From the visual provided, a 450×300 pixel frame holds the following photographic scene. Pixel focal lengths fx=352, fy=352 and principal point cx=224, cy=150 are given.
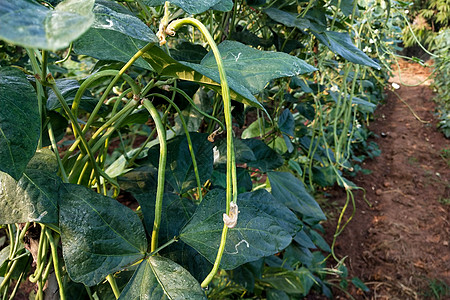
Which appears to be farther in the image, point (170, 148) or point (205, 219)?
point (170, 148)

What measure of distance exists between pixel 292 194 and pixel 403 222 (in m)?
1.59

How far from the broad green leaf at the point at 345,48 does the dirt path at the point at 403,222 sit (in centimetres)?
128

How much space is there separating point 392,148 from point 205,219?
3.03 m

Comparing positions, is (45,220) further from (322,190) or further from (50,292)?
(322,190)

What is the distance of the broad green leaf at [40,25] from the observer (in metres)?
0.13

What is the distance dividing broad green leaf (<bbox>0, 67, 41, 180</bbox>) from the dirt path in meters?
1.55

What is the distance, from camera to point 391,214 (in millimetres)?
2072

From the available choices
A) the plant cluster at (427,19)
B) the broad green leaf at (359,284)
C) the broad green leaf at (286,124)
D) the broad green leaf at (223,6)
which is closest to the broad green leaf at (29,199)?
the broad green leaf at (223,6)

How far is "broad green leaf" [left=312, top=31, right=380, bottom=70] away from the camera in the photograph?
494mm

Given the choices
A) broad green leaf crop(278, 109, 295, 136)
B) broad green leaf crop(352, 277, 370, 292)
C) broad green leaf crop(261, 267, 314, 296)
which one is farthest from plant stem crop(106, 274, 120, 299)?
broad green leaf crop(352, 277, 370, 292)

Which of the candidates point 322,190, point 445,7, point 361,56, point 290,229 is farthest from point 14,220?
point 445,7

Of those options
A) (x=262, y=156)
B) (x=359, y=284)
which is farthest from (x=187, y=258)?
(x=359, y=284)

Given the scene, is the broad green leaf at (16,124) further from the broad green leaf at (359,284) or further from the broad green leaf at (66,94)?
the broad green leaf at (359,284)

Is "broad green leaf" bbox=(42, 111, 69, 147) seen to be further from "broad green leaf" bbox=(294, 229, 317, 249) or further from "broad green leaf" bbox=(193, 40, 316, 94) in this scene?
"broad green leaf" bbox=(294, 229, 317, 249)
